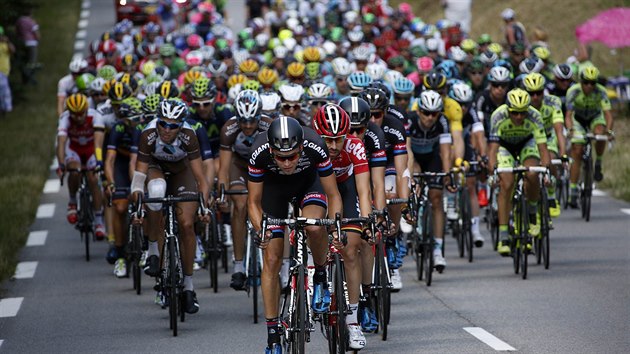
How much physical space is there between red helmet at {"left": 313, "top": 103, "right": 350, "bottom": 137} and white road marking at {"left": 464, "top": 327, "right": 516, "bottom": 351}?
2.15 metres

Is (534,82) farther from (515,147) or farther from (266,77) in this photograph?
(266,77)

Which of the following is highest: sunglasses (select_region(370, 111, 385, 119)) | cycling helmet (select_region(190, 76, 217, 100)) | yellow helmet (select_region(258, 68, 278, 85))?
yellow helmet (select_region(258, 68, 278, 85))

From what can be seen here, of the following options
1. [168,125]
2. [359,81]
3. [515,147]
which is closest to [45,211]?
[359,81]

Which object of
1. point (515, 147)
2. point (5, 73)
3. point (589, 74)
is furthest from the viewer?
point (5, 73)

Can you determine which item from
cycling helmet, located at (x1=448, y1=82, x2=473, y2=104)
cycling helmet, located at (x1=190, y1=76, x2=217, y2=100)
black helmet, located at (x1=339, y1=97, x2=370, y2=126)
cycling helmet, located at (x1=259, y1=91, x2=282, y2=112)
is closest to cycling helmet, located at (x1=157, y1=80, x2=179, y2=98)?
cycling helmet, located at (x1=190, y1=76, x2=217, y2=100)

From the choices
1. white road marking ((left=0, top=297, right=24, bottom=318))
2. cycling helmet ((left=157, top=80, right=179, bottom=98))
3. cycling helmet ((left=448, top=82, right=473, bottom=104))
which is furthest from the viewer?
cycling helmet ((left=448, top=82, right=473, bottom=104))

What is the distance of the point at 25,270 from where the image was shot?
57.6ft

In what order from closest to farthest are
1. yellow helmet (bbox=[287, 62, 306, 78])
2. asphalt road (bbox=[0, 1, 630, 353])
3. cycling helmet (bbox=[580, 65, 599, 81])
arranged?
asphalt road (bbox=[0, 1, 630, 353]) → cycling helmet (bbox=[580, 65, 599, 81]) → yellow helmet (bbox=[287, 62, 306, 78])

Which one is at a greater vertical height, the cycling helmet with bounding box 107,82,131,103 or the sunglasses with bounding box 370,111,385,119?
the cycling helmet with bounding box 107,82,131,103

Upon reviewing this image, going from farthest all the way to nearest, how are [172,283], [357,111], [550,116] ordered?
[550,116] → [172,283] → [357,111]

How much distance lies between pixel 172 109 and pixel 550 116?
20.1 feet

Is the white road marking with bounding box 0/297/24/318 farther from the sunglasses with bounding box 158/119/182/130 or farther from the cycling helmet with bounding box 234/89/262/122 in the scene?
the cycling helmet with bounding box 234/89/262/122

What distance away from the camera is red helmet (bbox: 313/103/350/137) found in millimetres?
11070

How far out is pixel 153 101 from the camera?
14.6 m
